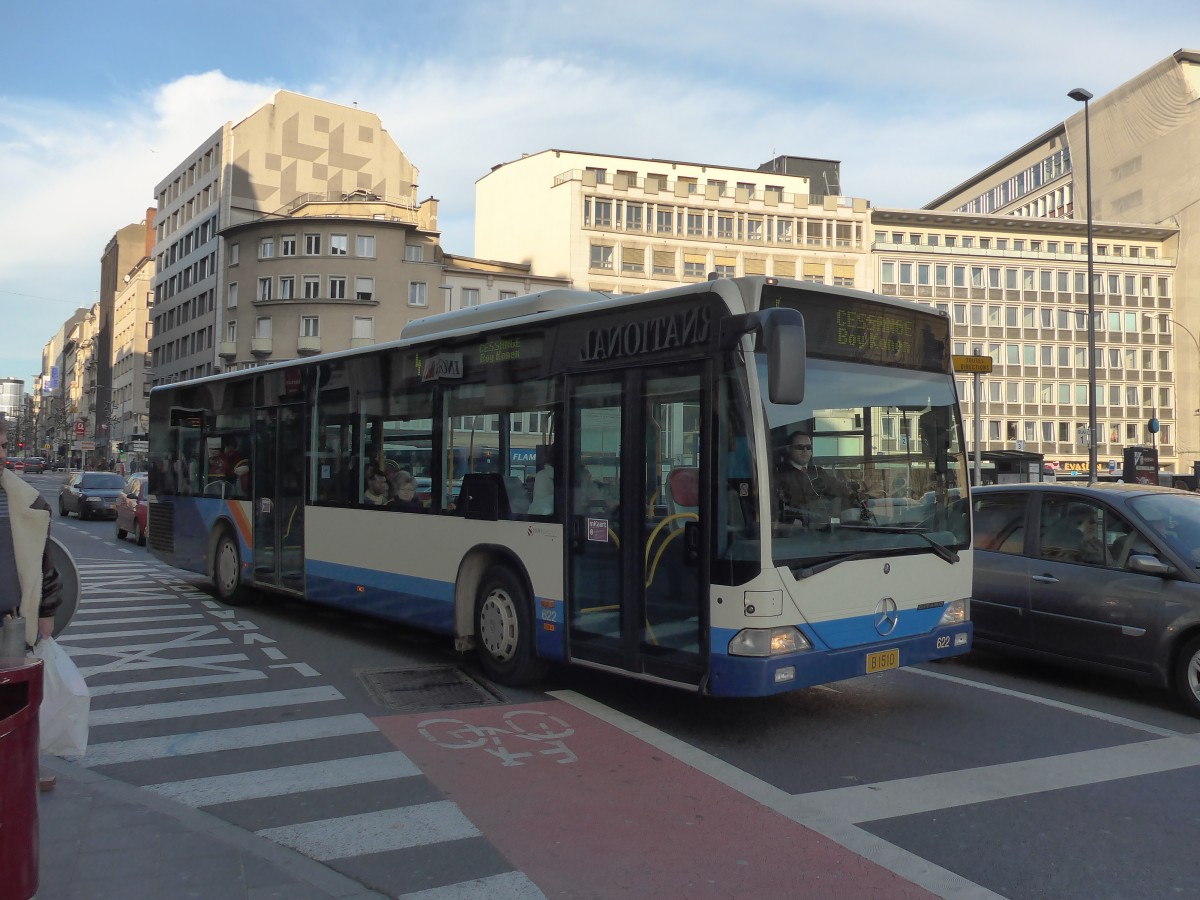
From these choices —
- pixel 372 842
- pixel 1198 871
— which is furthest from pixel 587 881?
pixel 1198 871

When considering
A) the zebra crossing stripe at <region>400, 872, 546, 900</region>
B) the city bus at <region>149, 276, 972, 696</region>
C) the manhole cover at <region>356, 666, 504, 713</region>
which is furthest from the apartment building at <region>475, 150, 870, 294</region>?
the zebra crossing stripe at <region>400, 872, 546, 900</region>

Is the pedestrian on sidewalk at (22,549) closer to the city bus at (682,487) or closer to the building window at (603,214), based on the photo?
the city bus at (682,487)

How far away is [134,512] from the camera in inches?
922

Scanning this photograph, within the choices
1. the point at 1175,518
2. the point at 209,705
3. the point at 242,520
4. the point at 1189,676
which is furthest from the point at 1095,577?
the point at 242,520

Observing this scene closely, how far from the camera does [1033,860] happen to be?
15.3 feet

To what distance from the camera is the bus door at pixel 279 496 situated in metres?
11.4

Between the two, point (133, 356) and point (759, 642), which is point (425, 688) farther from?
point (133, 356)

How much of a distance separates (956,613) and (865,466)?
144 centimetres

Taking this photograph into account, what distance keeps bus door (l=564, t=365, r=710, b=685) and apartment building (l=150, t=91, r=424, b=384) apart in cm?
6374

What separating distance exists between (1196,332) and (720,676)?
94548mm

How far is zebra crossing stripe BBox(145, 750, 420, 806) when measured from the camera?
18.1 ft

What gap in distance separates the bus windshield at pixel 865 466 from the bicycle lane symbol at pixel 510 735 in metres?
1.82

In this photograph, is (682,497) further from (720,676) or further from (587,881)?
(587,881)

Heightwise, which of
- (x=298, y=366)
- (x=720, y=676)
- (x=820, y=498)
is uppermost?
(x=298, y=366)
